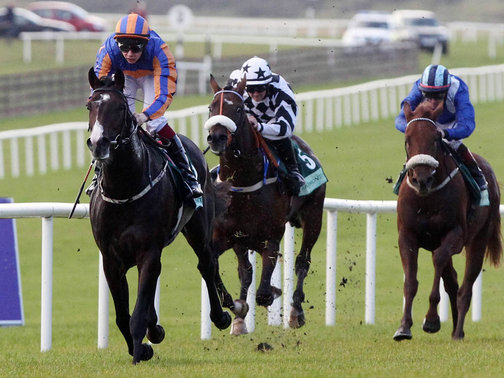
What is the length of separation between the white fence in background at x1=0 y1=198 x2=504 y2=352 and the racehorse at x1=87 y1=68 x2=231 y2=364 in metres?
0.85

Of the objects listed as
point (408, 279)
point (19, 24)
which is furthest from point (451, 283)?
point (19, 24)

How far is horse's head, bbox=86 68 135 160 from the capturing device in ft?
22.0

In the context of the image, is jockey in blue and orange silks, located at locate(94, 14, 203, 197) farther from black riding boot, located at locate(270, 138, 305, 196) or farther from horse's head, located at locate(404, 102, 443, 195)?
horse's head, located at locate(404, 102, 443, 195)

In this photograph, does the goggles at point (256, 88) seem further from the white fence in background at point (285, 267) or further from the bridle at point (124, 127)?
the bridle at point (124, 127)

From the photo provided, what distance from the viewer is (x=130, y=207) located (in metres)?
7.36

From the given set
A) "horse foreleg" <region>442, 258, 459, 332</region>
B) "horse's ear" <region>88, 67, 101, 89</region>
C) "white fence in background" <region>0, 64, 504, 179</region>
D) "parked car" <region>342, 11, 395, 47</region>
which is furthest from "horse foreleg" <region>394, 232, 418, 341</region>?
"parked car" <region>342, 11, 395, 47</region>

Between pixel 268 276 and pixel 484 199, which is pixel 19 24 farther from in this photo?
pixel 268 276

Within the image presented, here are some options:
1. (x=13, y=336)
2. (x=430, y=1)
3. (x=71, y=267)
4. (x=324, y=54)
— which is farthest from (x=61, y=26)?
(x=430, y=1)

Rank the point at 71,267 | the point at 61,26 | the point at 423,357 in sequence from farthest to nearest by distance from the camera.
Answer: the point at 61,26 < the point at 71,267 < the point at 423,357

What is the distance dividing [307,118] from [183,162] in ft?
59.0

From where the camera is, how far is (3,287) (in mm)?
9125

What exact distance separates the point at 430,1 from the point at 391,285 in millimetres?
66070

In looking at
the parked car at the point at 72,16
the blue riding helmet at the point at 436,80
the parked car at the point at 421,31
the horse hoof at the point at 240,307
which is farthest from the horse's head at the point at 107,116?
the parked car at the point at 72,16

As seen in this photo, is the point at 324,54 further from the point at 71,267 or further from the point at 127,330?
the point at 127,330
